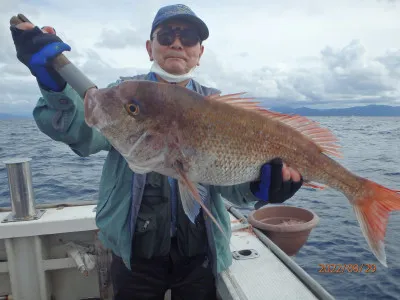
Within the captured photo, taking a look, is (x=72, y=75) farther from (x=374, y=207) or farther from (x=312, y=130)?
(x=374, y=207)

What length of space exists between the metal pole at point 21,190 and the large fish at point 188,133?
2.21 metres

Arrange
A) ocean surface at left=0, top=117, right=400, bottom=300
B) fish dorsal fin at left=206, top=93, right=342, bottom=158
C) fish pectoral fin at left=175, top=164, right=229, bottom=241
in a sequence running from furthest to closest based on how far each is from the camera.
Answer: ocean surface at left=0, top=117, right=400, bottom=300
fish dorsal fin at left=206, top=93, right=342, bottom=158
fish pectoral fin at left=175, top=164, right=229, bottom=241

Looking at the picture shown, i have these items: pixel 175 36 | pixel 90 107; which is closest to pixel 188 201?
pixel 90 107

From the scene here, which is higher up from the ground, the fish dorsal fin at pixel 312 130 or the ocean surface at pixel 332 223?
the fish dorsal fin at pixel 312 130

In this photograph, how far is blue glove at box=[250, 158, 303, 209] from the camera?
2490mm

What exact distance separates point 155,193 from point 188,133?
2.54 ft

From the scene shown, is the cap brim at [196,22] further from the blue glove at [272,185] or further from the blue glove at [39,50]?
Result: the blue glove at [272,185]

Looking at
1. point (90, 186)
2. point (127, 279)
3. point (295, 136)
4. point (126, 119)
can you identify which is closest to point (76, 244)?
point (127, 279)

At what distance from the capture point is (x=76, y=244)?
4.41 meters

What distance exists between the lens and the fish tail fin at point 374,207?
269 cm

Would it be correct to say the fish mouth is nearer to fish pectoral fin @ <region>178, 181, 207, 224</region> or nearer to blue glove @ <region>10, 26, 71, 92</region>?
blue glove @ <region>10, 26, 71, 92</region>
